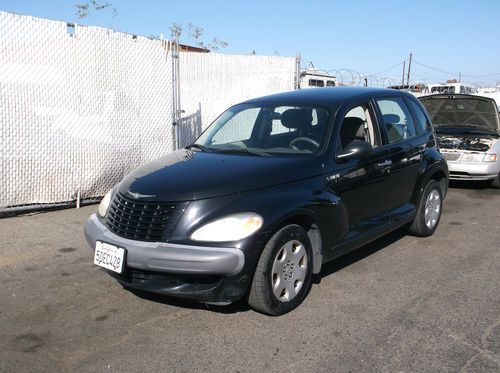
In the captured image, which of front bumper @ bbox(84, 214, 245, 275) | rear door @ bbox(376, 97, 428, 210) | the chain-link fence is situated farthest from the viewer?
the chain-link fence

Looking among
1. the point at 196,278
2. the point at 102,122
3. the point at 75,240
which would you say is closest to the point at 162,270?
the point at 196,278

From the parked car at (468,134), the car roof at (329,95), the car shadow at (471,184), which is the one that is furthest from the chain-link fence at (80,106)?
the car shadow at (471,184)

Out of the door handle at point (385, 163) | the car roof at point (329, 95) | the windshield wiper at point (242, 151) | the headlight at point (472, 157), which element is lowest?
the headlight at point (472, 157)

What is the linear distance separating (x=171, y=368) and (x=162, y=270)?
65 cm

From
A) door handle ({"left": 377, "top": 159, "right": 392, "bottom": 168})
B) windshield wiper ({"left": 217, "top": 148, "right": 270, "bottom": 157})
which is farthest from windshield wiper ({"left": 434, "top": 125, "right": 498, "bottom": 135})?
windshield wiper ({"left": 217, "top": 148, "right": 270, "bottom": 157})

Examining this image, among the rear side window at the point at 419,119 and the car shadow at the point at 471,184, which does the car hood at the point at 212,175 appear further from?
the car shadow at the point at 471,184

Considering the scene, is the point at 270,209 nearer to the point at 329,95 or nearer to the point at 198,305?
the point at 198,305

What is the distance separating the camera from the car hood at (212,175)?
3.62m

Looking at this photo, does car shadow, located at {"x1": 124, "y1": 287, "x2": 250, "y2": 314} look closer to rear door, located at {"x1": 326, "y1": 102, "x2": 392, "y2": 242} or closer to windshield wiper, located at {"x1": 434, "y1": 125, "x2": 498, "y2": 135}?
rear door, located at {"x1": 326, "y1": 102, "x2": 392, "y2": 242}

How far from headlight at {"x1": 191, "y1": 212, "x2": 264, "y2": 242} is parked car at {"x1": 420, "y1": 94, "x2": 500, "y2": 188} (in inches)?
257

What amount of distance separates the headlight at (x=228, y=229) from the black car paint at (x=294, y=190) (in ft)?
0.13

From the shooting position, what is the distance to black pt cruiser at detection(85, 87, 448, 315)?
345 centimetres

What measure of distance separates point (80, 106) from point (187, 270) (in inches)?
188

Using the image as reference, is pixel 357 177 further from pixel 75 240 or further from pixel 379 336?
pixel 75 240
